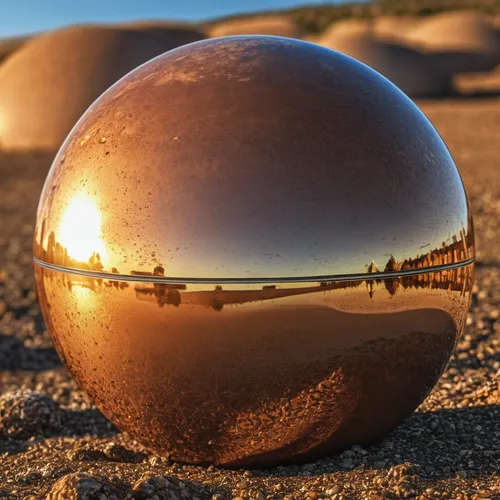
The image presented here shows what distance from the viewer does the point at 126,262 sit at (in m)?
3.26

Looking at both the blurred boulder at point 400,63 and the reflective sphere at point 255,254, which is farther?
the blurred boulder at point 400,63

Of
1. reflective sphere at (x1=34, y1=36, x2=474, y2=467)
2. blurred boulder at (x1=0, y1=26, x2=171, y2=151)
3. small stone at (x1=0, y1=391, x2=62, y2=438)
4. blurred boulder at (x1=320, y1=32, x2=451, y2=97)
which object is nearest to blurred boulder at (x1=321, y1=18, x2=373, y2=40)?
blurred boulder at (x1=320, y1=32, x2=451, y2=97)

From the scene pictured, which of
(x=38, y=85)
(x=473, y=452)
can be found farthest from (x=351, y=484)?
(x=38, y=85)

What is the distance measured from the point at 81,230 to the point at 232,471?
1393mm

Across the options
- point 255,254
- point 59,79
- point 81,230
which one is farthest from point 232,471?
point 59,79

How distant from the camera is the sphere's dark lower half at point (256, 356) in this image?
3.18m

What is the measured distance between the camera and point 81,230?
3.42 m

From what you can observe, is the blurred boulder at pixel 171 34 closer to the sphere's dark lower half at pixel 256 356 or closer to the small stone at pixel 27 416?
the small stone at pixel 27 416

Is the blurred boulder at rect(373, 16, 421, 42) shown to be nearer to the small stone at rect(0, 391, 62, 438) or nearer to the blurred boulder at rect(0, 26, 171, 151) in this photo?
the blurred boulder at rect(0, 26, 171, 151)

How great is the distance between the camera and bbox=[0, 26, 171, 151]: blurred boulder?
1662cm

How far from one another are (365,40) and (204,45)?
88.3 ft

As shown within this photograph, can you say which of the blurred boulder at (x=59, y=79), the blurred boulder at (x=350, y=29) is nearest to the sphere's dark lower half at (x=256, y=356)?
the blurred boulder at (x=59, y=79)

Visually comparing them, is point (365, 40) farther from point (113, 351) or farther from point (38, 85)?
point (113, 351)

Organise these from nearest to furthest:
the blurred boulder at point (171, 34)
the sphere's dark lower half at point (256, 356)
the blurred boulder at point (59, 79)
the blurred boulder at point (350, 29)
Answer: the sphere's dark lower half at point (256, 356)
the blurred boulder at point (59, 79)
the blurred boulder at point (171, 34)
the blurred boulder at point (350, 29)
